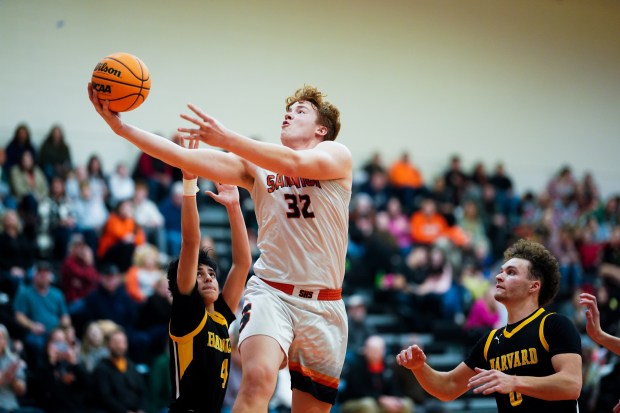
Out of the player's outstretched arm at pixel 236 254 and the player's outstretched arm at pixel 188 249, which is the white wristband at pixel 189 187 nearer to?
the player's outstretched arm at pixel 188 249

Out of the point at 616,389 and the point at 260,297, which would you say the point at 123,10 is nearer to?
the point at 616,389

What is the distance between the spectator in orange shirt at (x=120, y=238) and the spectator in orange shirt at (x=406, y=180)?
6773 millimetres

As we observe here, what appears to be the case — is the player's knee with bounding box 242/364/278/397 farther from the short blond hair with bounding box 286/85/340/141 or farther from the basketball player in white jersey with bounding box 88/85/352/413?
the short blond hair with bounding box 286/85/340/141

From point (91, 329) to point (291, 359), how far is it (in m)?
6.31

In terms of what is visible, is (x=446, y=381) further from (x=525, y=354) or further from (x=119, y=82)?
(x=119, y=82)

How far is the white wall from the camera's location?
17172mm

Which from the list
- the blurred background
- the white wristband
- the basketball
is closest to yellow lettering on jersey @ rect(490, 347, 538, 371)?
the white wristband

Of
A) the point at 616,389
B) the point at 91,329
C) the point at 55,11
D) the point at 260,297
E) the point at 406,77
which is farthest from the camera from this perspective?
the point at 406,77

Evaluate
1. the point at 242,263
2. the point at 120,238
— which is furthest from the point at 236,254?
the point at 120,238

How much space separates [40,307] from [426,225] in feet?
29.1

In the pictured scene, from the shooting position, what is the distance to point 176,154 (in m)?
5.36

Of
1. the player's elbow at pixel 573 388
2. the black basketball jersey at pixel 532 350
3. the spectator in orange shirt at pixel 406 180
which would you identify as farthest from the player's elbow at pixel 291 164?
the spectator in orange shirt at pixel 406 180

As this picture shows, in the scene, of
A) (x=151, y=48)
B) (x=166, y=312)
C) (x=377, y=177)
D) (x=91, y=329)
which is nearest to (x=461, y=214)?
(x=377, y=177)

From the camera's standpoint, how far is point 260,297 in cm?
578
